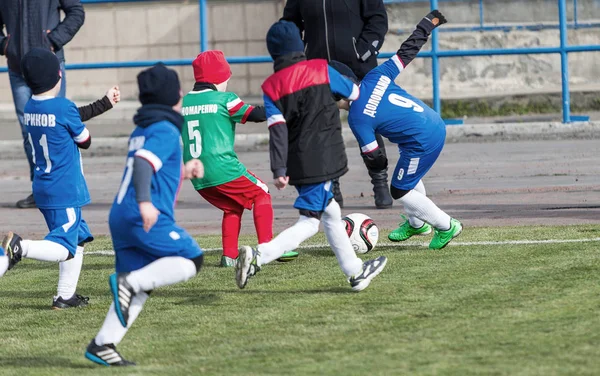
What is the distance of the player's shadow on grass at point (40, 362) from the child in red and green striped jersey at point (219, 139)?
2358 millimetres

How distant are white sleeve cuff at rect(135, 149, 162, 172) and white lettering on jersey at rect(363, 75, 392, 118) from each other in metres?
2.72

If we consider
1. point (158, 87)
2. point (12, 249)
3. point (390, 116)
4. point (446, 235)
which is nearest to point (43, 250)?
point (12, 249)

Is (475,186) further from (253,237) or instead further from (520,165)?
(253,237)

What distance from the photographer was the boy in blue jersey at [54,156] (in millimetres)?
6594

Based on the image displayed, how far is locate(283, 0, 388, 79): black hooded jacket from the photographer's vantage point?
32.4 feet

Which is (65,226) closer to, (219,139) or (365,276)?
(219,139)

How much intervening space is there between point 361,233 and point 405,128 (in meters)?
0.76

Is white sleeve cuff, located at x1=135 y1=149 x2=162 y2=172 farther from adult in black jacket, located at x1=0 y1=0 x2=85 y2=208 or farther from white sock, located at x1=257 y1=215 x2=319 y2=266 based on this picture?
adult in black jacket, located at x1=0 y1=0 x2=85 y2=208

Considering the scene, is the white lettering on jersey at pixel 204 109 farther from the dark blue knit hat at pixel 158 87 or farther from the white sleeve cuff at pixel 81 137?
the dark blue knit hat at pixel 158 87

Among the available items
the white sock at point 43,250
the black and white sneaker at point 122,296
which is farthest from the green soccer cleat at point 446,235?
the black and white sneaker at point 122,296

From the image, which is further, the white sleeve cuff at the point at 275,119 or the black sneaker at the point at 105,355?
the white sleeve cuff at the point at 275,119

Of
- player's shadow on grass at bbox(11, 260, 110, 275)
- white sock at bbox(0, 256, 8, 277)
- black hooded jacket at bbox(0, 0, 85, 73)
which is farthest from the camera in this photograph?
black hooded jacket at bbox(0, 0, 85, 73)

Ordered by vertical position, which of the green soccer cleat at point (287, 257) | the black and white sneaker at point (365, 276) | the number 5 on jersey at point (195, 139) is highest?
the number 5 on jersey at point (195, 139)

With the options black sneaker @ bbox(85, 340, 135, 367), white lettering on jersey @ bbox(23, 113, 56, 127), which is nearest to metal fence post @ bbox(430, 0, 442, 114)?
white lettering on jersey @ bbox(23, 113, 56, 127)
